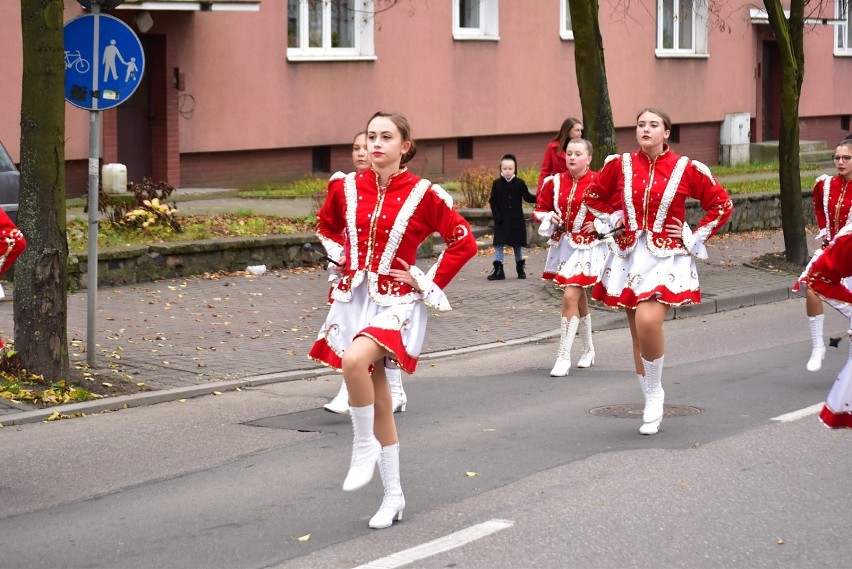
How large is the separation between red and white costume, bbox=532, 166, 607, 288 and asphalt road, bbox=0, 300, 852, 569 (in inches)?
37.4

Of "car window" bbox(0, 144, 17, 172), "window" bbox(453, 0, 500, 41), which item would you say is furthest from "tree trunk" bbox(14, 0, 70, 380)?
"window" bbox(453, 0, 500, 41)

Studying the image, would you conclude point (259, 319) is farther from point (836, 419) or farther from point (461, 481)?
point (836, 419)

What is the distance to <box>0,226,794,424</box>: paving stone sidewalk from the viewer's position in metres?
11.1

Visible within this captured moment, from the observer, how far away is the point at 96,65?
428 inches

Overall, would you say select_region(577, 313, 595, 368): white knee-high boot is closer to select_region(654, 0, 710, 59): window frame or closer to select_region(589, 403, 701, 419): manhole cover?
select_region(589, 403, 701, 419): manhole cover

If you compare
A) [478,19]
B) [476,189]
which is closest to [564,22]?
[478,19]

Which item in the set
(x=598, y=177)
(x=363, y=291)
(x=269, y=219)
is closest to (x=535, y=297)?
(x=269, y=219)

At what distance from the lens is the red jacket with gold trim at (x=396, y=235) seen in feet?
22.1

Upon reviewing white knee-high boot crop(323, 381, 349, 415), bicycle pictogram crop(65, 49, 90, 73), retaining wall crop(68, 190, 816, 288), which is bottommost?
white knee-high boot crop(323, 381, 349, 415)

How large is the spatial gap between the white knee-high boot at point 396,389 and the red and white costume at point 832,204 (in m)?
3.81

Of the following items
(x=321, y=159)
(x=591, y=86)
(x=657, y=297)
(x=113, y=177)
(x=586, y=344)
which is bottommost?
(x=586, y=344)

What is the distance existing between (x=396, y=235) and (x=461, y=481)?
4.83ft

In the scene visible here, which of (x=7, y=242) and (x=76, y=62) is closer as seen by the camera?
(x=7, y=242)

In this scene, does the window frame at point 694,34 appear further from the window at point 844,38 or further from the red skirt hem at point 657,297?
the red skirt hem at point 657,297
